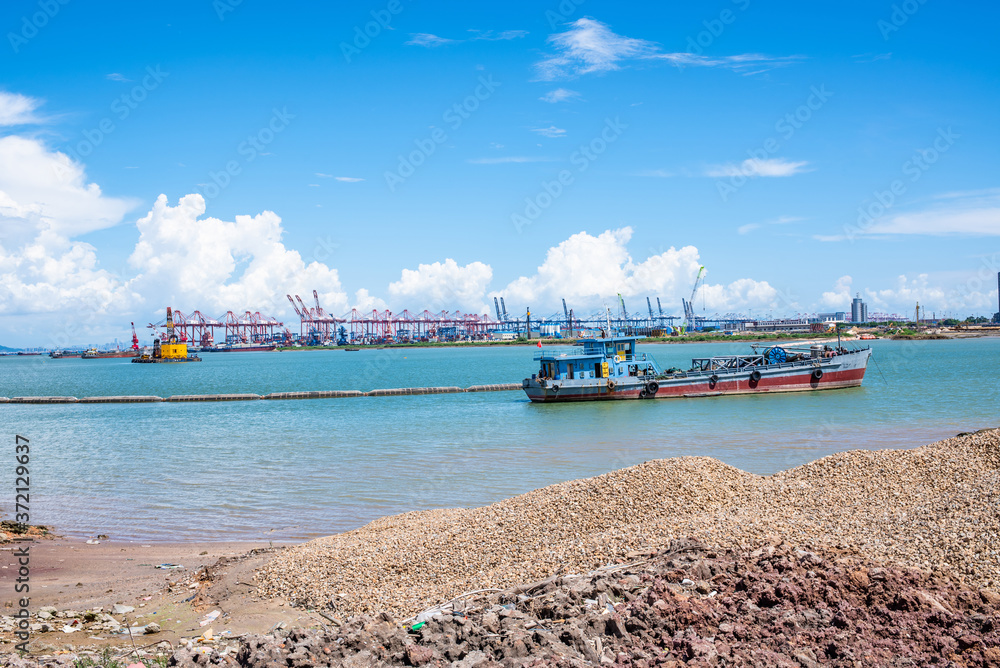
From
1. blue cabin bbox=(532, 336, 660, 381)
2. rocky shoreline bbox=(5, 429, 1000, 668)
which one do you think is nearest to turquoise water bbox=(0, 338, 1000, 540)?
blue cabin bbox=(532, 336, 660, 381)

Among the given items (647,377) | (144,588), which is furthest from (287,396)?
(144,588)

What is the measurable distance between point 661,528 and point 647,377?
2910cm

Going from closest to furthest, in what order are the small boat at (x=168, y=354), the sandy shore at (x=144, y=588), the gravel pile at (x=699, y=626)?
1. the gravel pile at (x=699, y=626)
2. the sandy shore at (x=144, y=588)
3. the small boat at (x=168, y=354)

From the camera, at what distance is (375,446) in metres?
22.0

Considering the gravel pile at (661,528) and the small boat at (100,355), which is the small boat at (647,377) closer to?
the gravel pile at (661,528)

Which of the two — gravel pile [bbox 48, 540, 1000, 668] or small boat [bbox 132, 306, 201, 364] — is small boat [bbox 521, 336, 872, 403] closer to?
gravel pile [bbox 48, 540, 1000, 668]

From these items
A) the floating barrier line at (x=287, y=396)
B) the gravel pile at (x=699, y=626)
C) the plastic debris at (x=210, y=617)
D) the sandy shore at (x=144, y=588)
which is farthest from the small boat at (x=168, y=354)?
the gravel pile at (x=699, y=626)

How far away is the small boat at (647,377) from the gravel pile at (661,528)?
25.1 meters

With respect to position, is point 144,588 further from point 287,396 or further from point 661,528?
point 287,396

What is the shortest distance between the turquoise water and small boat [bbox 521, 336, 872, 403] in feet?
4.05

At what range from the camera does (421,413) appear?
3331 centimetres

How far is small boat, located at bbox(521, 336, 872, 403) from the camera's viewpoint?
36125 millimetres

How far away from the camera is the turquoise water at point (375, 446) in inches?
541

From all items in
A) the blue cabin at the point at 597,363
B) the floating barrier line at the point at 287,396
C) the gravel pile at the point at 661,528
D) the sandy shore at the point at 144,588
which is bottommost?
the floating barrier line at the point at 287,396
